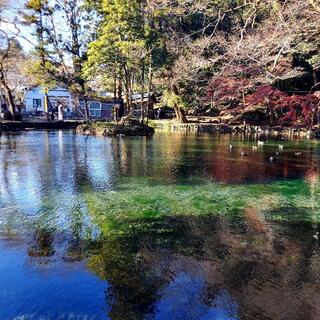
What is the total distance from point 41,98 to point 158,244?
30916 millimetres

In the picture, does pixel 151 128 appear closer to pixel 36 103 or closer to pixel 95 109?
pixel 95 109

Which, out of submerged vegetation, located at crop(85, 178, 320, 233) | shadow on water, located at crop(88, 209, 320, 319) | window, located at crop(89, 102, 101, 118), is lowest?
shadow on water, located at crop(88, 209, 320, 319)

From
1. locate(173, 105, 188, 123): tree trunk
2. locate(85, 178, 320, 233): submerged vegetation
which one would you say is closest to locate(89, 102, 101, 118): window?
locate(173, 105, 188, 123): tree trunk

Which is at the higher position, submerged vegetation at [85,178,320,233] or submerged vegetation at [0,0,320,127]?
submerged vegetation at [0,0,320,127]

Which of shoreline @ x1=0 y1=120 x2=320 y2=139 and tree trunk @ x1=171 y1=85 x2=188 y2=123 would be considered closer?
shoreline @ x1=0 y1=120 x2=320 y2=139

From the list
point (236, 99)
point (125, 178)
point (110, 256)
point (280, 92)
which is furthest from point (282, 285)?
point (236, 99)

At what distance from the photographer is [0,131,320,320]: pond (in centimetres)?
311

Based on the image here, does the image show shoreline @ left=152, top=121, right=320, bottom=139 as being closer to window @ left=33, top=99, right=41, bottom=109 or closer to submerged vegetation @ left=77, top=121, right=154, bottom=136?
submerged vegetation @ left=77, top=121, right=154, bottom=136

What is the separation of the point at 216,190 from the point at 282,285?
373cm

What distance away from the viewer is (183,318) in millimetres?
2912

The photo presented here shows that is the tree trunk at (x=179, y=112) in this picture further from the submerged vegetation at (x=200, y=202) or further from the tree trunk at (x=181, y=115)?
the submerged vegetation at (x=200, y=202)

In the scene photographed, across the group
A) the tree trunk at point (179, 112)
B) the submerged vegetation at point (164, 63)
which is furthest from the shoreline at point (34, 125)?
the tree trunk at point (179, 112)

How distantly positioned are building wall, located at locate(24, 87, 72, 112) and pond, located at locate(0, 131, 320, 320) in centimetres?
2364

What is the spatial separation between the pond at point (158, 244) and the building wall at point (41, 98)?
23644 millimetres
